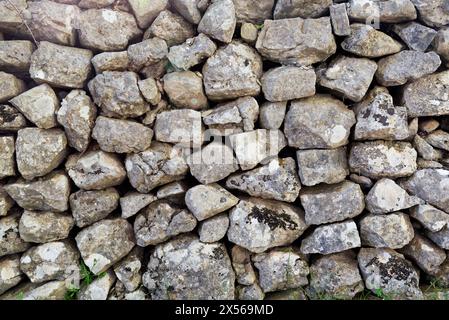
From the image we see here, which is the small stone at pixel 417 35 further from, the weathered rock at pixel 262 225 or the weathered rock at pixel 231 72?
the weathered rock at pixel 262 225

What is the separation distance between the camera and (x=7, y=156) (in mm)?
3490

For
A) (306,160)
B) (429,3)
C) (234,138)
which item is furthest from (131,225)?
(429,3)

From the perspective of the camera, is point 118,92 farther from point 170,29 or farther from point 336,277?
point 336,277

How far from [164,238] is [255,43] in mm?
2169

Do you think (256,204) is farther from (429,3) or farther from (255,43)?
(429,3)

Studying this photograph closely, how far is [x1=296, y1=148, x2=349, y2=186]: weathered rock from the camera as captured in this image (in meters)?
3.59

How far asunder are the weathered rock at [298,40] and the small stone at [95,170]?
6.02ft

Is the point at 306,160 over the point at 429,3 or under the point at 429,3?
under

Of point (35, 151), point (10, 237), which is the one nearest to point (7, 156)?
point (35, 151)

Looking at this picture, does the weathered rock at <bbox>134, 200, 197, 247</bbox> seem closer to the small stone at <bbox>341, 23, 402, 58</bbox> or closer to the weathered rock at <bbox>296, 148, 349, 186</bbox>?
the weathered rock at <bbox>296, 148, 349, 186</bbox>

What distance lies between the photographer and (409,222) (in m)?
3.67

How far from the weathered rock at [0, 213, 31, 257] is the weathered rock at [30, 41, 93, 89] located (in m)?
1.43

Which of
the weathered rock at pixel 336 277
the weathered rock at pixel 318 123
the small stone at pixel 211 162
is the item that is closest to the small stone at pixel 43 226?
the small stone at pixel 211 162

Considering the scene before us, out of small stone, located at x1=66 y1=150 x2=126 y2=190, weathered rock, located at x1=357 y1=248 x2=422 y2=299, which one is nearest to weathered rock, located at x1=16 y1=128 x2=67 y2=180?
small stone, located at x1=66 y1=150 x2=126 y2=190
